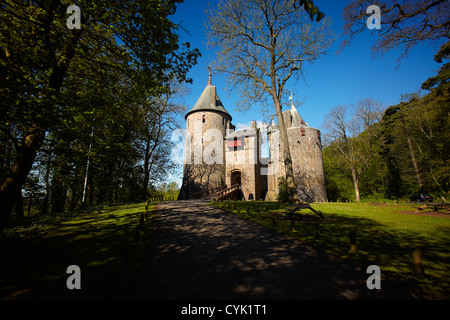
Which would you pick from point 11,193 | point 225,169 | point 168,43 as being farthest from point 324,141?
point 11,193

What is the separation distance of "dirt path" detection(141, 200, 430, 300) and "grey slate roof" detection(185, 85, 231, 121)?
2325cm

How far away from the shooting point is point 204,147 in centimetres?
2581

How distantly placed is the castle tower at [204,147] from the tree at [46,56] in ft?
60.3

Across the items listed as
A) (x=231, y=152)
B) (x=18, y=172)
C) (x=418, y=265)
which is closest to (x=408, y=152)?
(x=231, y=152)

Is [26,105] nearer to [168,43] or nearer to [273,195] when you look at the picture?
[168,43]

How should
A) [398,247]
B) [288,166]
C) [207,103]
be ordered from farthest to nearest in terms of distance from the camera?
[207,103] < [288,166] < [398,247]

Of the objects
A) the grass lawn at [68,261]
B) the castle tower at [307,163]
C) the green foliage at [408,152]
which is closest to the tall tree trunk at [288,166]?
the grass lawn at [68,261]

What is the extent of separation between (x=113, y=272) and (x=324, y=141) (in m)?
Answer: 27.3

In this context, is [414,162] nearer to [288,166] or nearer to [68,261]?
[288,166]

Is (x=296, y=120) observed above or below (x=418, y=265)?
above

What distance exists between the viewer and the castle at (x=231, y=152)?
914 inches

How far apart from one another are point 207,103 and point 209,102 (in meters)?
0.39
